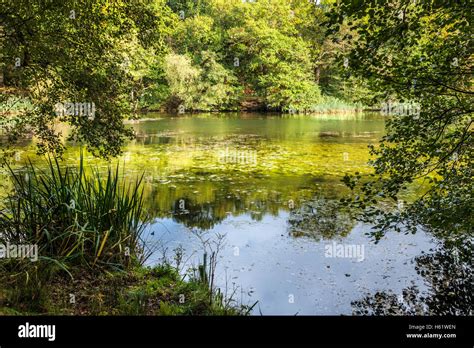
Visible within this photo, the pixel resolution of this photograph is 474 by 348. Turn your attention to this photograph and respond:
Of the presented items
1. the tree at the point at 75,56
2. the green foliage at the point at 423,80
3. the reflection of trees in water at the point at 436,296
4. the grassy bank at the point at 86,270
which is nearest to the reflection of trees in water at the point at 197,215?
the grassy bank at the point at 86,270

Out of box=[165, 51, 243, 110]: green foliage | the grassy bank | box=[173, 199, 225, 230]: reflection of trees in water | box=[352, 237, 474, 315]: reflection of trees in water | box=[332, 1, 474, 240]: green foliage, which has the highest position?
box=[165, 51, 243, 110]: green foliage

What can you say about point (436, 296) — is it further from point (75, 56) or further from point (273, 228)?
point (75, 56)

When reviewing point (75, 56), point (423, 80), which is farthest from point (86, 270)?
point (423, 80)

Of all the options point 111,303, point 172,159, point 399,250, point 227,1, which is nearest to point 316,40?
point 227,1

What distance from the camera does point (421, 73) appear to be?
3871 mm

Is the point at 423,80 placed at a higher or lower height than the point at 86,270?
higher

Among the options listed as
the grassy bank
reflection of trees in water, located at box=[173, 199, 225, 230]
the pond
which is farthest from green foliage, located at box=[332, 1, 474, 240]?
reflection of trees in water, located at box=[173, 199, 225, 230]

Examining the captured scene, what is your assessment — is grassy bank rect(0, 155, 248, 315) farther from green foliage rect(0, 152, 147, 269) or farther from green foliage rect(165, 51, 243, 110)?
green foliage rect(165, 51, 243, 110)

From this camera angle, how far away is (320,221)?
24.9ft

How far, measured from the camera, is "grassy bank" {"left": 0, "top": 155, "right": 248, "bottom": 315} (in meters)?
3.73

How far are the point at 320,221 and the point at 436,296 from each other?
2.94 meters

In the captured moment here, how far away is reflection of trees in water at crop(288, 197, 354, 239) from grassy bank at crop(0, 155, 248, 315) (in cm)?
265

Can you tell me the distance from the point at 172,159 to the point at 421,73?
33.8ft
